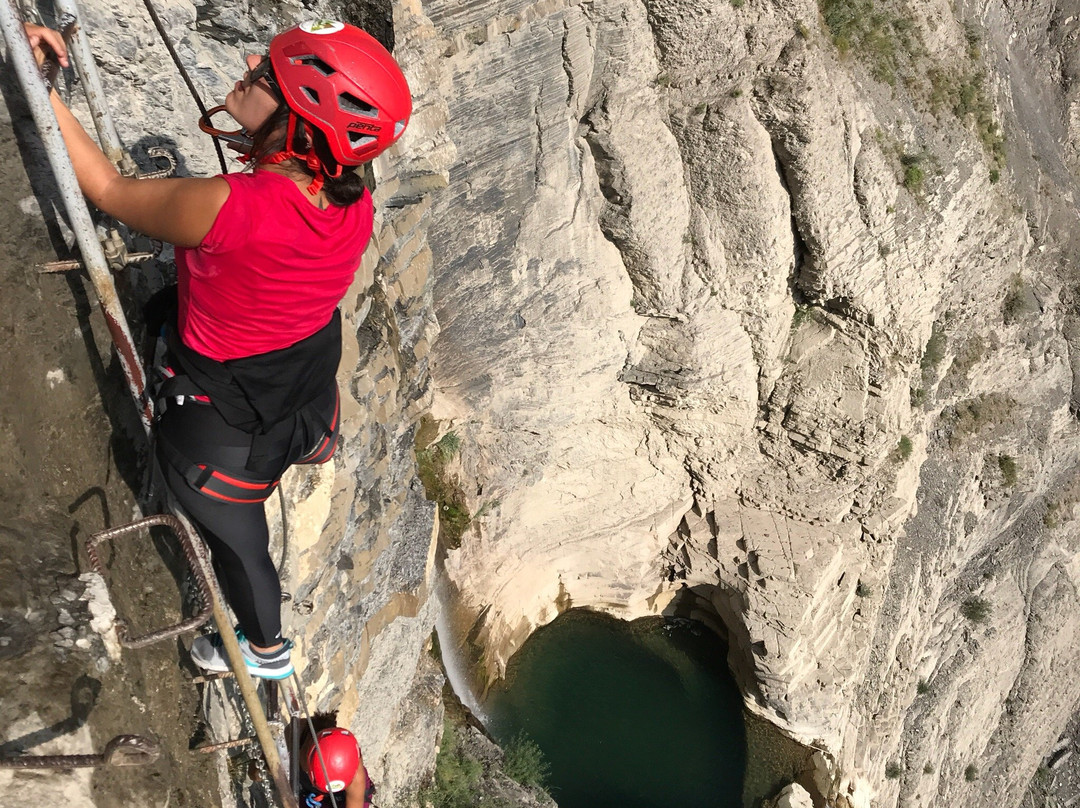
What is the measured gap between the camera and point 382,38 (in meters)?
4.06

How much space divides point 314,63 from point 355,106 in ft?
0.45

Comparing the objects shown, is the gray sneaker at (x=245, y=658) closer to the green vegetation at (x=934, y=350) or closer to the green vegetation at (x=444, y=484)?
the green vegetation at (x=444, y=484)

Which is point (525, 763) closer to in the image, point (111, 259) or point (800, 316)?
point (800, 316)

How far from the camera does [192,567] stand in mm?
2133

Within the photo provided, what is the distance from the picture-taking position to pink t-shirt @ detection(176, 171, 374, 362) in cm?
175

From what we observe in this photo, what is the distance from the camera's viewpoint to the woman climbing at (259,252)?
1770 millimetres

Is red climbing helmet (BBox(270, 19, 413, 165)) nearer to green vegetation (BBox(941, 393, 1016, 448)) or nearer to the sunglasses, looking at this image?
the sunglasses

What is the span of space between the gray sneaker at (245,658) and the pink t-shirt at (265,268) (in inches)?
42.8

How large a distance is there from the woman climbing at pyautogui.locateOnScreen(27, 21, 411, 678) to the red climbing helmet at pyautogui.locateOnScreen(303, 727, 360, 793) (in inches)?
74.3

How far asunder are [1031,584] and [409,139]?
460 inches

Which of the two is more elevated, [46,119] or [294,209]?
[46,119]

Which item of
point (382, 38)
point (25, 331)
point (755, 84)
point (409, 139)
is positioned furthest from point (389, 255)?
point (755, 84)

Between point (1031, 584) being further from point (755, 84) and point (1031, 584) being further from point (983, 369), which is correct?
point (755, 84)

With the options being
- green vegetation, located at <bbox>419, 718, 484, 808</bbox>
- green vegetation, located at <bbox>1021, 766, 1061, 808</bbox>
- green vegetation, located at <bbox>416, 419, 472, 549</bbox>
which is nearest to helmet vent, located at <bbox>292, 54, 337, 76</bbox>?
green vegetation, located at <bbox>416, 419, 472, 549</bbox>
